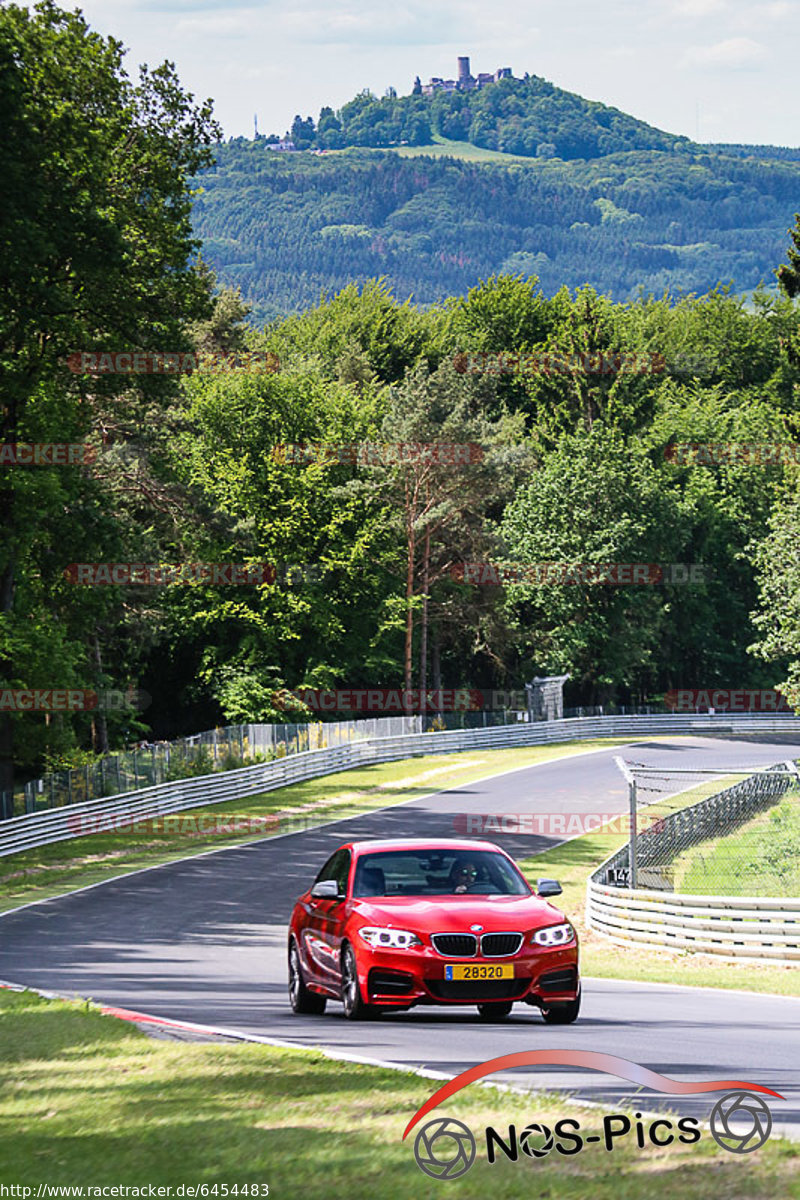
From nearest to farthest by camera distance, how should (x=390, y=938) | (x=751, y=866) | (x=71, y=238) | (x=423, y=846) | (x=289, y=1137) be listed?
(x=289, y=1137)
(x=390, y=938)
(x=423, y=846)
(x=751, y=866)
(x=71, y=238)

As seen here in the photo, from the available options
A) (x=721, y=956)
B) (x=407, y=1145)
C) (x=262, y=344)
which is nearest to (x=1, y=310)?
(x=721, y=956)

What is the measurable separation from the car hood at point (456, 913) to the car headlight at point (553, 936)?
0.16ft

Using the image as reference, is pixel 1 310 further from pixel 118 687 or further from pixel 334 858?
pixel 118 687

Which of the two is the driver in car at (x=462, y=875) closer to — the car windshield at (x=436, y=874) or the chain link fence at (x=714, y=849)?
the car windshield at (x=436, y=874)

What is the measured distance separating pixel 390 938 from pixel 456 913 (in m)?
0.55

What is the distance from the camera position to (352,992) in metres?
11.9

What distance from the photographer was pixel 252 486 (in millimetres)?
67750

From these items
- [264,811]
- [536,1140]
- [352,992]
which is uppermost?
[536,1140]

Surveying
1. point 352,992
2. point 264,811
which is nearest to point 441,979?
point 352,992

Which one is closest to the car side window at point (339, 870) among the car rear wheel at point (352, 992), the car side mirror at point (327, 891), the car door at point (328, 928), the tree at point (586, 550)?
the car door at point (328, 928)

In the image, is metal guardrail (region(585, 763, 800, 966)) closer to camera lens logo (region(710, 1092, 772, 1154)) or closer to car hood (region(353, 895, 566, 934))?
car hood (region(353, 895, 566, 934))

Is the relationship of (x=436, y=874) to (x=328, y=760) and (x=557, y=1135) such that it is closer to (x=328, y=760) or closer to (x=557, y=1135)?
(x=557, y=1135)

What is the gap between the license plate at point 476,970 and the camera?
11391 millimetres

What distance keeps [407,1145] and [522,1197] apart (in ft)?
3.13
